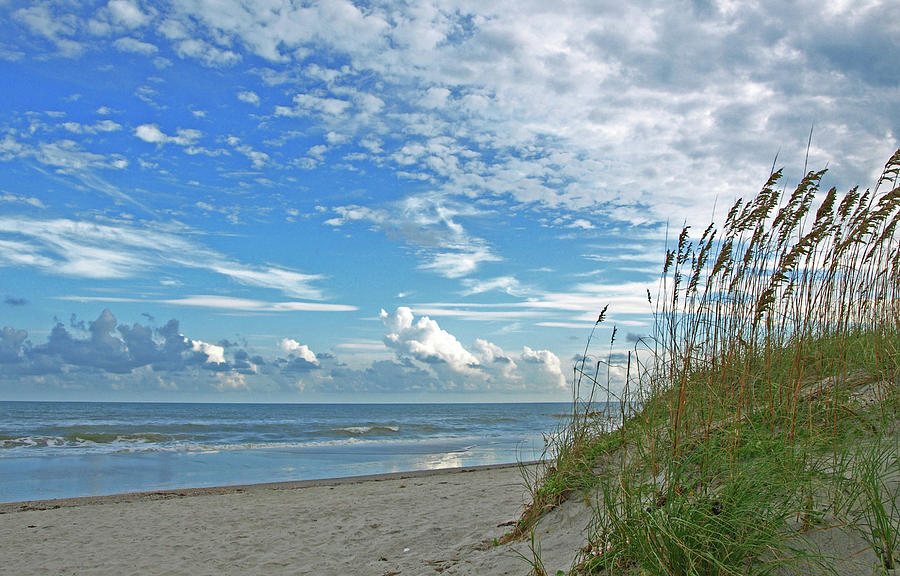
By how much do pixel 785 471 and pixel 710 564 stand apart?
752 millimetres

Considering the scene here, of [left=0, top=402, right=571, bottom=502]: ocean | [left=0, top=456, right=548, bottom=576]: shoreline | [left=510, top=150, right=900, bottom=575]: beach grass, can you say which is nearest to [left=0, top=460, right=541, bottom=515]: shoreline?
[left=0, top=456, right=548, bottom=576]: shoreline

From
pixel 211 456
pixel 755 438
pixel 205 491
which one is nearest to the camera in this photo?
pixel 755 438

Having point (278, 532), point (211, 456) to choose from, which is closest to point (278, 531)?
point (278, 532)

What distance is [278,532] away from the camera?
7500mm

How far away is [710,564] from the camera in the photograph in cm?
285

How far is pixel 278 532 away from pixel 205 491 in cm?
480

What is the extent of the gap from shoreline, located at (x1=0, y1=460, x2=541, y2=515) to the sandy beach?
8cm

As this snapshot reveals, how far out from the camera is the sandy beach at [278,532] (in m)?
5.60

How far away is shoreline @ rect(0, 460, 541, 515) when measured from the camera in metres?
10.1

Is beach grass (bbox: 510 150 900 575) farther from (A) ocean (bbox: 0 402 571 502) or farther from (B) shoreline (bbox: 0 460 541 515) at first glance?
(B) shoreline (bbox: 0 460 541 515)

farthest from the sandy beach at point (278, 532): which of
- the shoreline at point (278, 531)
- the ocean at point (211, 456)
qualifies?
the ocean at point (211, 456)

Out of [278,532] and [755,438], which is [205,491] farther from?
[755,438]

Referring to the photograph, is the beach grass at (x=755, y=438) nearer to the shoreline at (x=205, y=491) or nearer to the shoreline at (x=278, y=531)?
the shoreline at (x=278, y=531)

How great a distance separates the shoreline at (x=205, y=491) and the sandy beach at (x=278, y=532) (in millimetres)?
78
